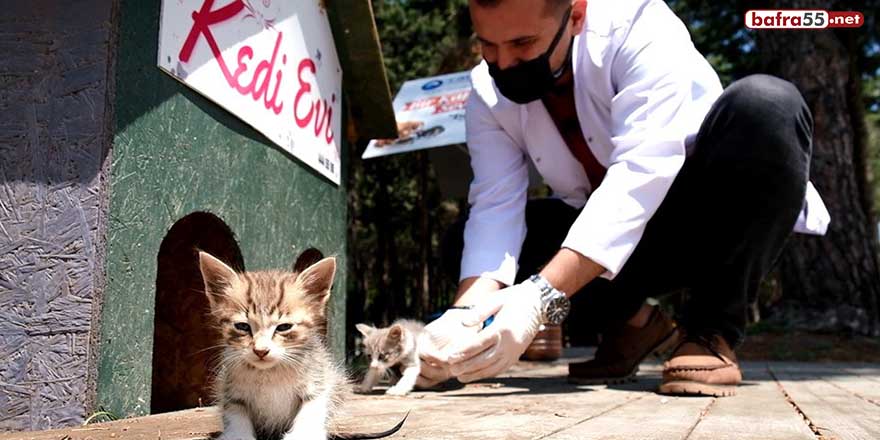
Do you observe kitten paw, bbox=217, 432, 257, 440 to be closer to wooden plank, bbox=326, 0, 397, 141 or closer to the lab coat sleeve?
the lab coat sleeve

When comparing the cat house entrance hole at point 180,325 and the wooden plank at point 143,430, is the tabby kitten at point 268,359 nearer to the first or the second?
the wooden plank at point 143,430

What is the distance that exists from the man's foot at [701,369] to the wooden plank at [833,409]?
0.27 metres

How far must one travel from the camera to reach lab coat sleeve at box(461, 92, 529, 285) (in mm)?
3396

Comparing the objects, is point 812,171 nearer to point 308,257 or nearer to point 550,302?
point 308,257

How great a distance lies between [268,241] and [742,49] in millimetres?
10731

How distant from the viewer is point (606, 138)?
3.53 m

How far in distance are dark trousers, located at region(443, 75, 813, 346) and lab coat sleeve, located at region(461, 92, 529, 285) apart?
73 centimetres

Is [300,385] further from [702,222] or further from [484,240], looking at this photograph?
[702,222]

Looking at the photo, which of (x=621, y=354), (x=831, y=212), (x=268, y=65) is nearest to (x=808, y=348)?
(x=831, y=212)

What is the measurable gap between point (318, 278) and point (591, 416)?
3.29ft

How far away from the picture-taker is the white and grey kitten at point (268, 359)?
6.47ft

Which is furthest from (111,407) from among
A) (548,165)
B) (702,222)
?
(702,222)

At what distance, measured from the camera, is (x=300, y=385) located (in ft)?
6.66

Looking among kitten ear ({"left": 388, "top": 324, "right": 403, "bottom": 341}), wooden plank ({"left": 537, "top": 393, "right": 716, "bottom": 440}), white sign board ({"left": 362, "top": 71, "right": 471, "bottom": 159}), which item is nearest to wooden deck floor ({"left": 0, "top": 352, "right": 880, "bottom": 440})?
wooden plank ({"left": 537, "top": 393, "right": 716, "bottom": 440})
